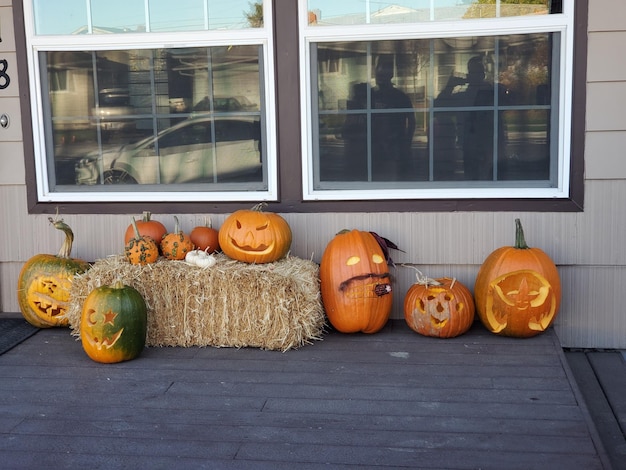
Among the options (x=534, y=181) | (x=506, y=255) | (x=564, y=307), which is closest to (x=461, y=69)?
(x=534, y=181)

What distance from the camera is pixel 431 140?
4.28 meters

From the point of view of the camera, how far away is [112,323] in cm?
362

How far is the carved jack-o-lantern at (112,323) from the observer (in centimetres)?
363

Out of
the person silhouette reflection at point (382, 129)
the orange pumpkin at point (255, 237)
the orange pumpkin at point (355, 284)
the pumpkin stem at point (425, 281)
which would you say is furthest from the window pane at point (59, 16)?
the pumpkin stem at point (425, 281)

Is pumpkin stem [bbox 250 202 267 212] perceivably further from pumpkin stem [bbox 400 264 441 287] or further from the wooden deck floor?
pumpkin stem [bbox 400 264 441 287]

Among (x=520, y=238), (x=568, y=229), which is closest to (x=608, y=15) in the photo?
(x=568, y=229)

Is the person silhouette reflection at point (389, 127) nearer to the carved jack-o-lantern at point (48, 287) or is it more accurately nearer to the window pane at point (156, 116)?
the window pane at point (156, 116)

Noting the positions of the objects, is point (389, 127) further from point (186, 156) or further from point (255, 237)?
point (186, 156)

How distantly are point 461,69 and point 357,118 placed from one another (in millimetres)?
659

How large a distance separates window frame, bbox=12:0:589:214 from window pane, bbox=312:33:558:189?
122mm

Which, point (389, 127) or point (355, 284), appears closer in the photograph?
point (355, 284)

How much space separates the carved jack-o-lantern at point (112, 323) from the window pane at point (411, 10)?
191 centimetres

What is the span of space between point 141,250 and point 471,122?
6.60 ft

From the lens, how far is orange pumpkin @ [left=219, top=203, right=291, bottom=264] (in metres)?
→ 4.02
